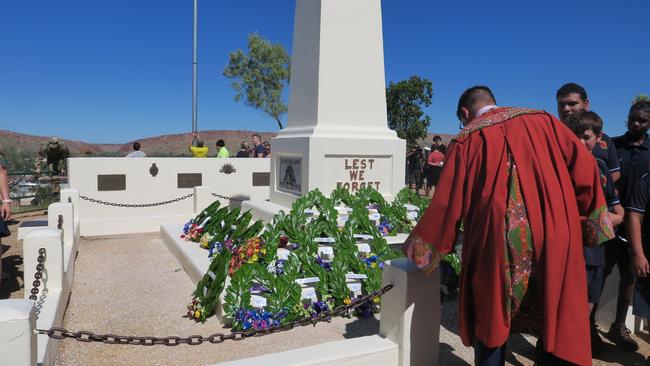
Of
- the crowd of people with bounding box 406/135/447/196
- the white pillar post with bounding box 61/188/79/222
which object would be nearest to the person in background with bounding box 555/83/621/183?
the white pillar post with bounding box 61/188/79/222

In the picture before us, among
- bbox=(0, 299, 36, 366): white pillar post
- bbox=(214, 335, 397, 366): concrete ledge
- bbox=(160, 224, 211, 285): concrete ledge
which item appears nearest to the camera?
bbox=(0, 299, 36, 366): white pillar post

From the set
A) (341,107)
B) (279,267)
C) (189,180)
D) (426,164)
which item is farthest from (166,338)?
(426,164)

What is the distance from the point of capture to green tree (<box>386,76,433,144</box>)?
23766 mm

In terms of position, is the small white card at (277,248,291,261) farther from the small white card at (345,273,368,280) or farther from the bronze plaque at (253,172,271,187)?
the bronze plaque at (253,172,271,187)

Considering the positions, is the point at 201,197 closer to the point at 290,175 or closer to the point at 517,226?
the point at 290,175

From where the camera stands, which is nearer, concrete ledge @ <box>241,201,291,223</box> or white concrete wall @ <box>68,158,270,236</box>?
concrete ledge @ <box>241,201,291,223</box>

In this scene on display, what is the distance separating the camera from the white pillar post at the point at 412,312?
2477 millimetres

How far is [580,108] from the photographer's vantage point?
304 centimetres

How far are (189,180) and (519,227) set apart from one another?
874 centimetres

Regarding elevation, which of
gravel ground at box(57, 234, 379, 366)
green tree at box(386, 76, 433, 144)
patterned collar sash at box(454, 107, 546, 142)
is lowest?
gravel ground at box(57, 234, 379, 366)

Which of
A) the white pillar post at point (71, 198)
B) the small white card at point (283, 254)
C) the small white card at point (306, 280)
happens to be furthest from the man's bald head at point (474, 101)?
the white pillar post at point (71, 198)

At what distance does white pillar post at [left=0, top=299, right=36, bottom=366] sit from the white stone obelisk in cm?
377

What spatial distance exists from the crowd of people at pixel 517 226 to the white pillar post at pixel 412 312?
0.36 meters

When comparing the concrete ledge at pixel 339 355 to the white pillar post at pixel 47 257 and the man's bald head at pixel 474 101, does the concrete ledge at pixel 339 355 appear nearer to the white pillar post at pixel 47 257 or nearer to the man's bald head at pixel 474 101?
the man's bald head at pixel 474 101
